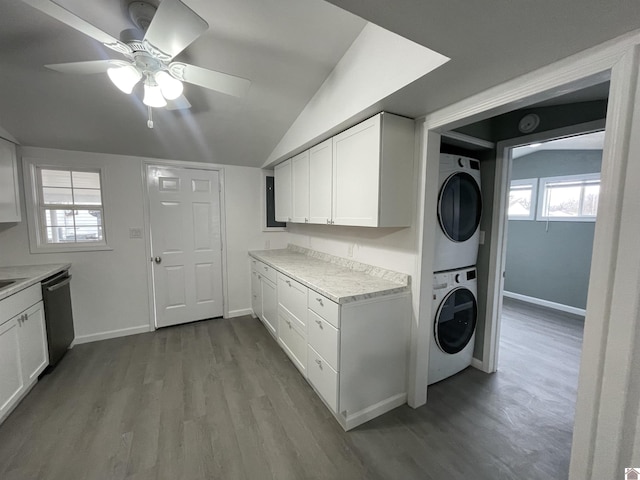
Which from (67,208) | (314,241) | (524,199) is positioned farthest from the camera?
(524,199)

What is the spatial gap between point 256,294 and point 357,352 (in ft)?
6.81

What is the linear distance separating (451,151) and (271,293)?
2.33 meters

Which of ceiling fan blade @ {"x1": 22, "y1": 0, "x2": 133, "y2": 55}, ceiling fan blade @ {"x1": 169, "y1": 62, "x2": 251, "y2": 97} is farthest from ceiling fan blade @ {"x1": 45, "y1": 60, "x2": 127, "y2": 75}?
ceiling fan blade @ {"x1": 169, "y1": 62, "x2": 251, "y2": 97}

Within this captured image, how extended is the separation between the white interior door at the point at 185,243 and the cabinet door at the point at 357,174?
2050 mm

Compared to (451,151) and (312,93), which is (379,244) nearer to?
(451,151)

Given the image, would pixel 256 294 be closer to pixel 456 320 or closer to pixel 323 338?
pixel 323 338

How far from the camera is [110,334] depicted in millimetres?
3047

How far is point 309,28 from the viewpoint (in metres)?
1.64

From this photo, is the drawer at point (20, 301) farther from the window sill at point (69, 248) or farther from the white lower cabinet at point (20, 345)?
the window sill at point (69, 248)

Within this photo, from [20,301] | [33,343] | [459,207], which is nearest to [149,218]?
[20,301]

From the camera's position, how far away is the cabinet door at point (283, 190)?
10.4ft

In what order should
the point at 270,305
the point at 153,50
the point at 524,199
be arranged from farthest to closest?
the point at 524,199
the point at 270,305
the point at 153,50

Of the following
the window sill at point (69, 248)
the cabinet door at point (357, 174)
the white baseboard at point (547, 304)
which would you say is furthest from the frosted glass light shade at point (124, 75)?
the white baseboard at point (547, 304)

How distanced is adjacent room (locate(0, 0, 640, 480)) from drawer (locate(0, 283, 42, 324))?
1.1 inches
